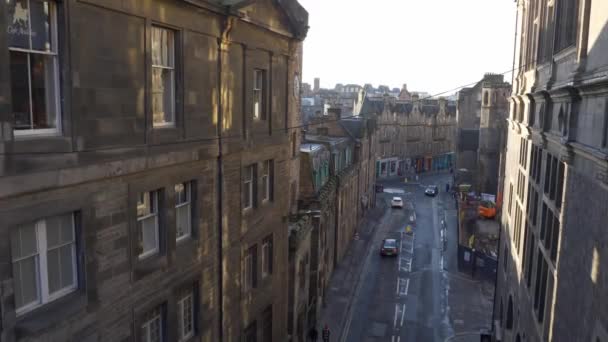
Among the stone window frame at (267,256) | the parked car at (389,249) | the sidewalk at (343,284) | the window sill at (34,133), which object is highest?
the window sill at (34,133)

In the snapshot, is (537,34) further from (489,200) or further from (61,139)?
(489,200)

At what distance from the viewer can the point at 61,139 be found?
362 inches

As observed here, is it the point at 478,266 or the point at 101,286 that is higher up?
the point at 101,286

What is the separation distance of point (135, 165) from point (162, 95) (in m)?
2.24

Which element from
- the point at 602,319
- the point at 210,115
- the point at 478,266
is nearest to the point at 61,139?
the point at 210,115

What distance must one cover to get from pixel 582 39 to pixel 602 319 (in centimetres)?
680

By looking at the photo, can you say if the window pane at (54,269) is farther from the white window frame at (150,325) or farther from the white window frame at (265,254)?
the white window frame at (265,254)

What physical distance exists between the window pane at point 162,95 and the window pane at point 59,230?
3.52 m

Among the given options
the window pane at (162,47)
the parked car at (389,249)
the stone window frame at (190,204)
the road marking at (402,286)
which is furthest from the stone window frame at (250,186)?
the parked car at (389,249)

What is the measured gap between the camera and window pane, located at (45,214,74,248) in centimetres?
933

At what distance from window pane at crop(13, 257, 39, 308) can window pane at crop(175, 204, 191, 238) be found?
15.4 feet

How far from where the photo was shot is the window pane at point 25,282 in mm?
8781

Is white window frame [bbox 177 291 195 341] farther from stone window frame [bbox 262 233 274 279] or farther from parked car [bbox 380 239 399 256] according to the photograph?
parked car [bbox 380 239 399 256]

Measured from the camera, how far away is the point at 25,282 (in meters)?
8.96
